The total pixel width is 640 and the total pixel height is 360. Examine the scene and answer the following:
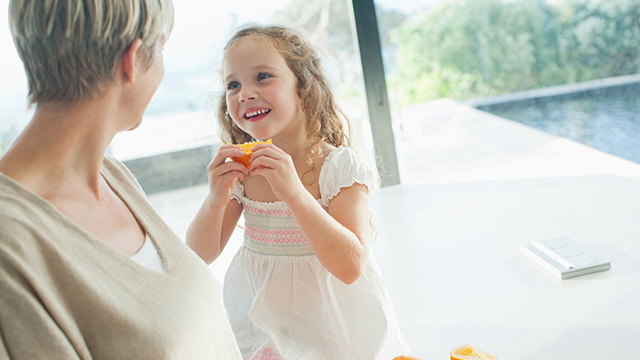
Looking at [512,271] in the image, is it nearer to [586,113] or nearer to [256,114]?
[256,114]

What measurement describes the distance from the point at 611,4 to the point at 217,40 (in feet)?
14.2

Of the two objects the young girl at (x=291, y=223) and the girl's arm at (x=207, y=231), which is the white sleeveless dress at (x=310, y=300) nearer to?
the young girl at (x=291, y=223)

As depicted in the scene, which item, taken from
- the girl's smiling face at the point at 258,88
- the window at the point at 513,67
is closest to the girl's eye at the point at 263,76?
the girl's smiling face at the point at 258,88

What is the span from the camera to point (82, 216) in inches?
28.4

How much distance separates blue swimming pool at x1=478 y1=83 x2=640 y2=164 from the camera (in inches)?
174

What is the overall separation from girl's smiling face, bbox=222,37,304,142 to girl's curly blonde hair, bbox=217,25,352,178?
0.13ft

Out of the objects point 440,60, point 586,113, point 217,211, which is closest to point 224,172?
point 217,211

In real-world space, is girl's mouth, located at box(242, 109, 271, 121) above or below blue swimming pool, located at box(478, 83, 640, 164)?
above

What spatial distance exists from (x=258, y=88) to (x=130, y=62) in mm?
520

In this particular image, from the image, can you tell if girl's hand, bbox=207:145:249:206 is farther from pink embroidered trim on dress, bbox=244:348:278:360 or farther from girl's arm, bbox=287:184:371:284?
pink embroidered trim on dress, bbox=244:348:278:360

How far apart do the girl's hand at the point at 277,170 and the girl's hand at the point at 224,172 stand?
6 centimetres

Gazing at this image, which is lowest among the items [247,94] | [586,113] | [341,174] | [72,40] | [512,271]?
[512,271]

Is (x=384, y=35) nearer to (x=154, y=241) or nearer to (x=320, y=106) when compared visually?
(x=320, y=106)

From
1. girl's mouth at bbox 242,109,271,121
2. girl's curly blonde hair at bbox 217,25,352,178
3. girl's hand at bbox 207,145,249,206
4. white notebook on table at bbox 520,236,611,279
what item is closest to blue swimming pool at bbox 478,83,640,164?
white notebook on table at bbox 520,236,611,279
